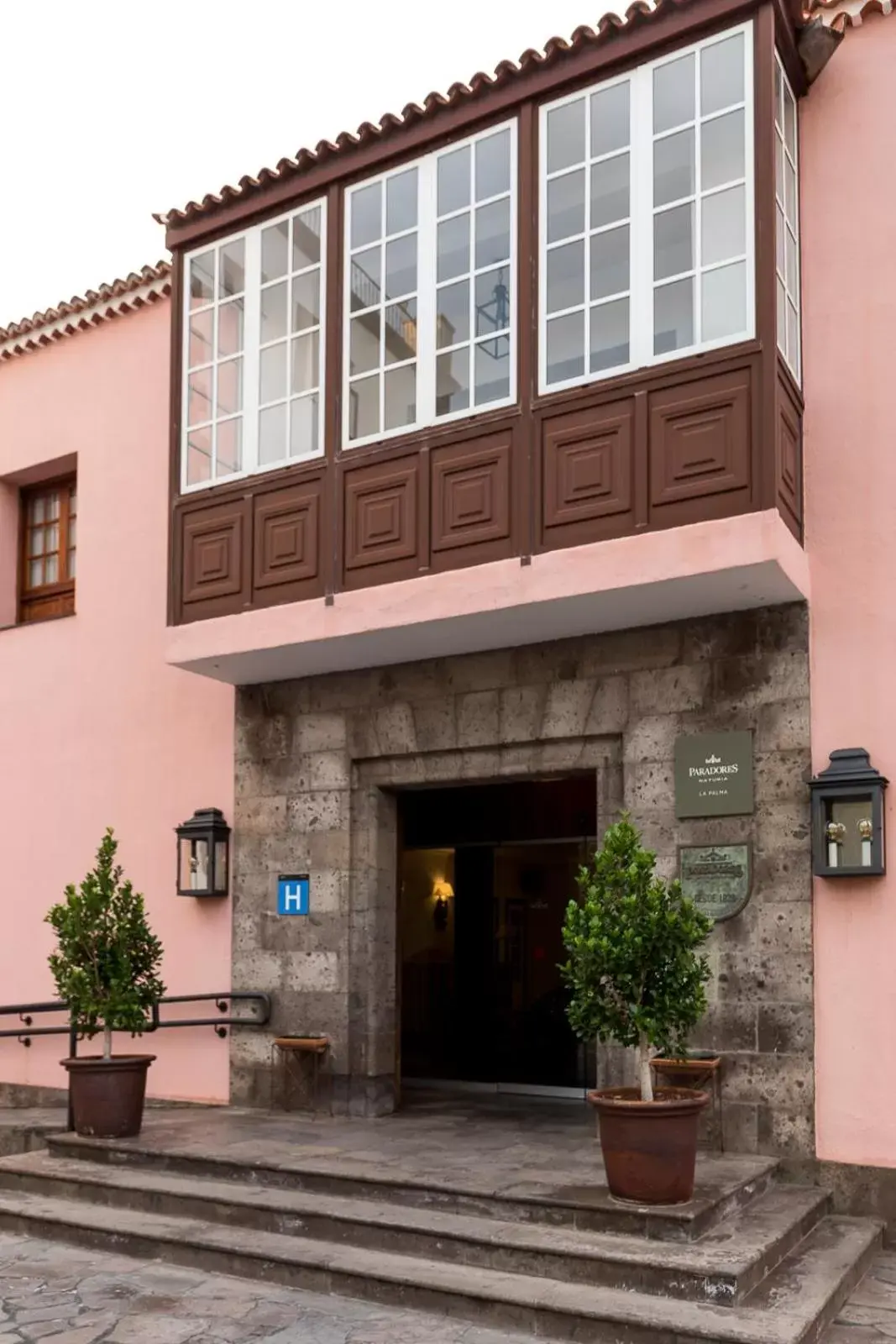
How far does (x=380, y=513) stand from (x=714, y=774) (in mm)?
2730

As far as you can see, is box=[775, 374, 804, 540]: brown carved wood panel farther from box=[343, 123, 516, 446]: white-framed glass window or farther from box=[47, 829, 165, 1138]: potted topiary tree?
box=[47, 829, 165, 1138]: potted topiary tree

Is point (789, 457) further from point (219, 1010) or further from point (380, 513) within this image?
point (219, 1010)

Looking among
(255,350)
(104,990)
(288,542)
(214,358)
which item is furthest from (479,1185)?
(214,358)

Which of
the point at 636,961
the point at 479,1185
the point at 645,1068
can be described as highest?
the point at 636,961

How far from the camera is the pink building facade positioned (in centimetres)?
796

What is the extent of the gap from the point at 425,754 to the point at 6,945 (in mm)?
4811

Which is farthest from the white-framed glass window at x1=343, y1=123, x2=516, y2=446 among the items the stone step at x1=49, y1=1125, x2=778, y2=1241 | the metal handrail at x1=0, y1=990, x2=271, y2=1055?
the stone step at x1=49, y1=1125, x2=778, y2=1241

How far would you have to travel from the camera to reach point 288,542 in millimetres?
9609

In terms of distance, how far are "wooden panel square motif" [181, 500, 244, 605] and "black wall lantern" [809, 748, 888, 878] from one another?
4.25 metres

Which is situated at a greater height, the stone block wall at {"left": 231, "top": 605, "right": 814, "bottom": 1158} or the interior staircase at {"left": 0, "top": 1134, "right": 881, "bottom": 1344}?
the stone block wall at {"left": 231, "top": 605, "right": 814, "bottom": 1158}

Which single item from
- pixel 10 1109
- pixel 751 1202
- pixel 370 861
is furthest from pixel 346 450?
pixel 10 1109

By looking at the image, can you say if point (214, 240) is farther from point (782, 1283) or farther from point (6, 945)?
point (782, 1283)

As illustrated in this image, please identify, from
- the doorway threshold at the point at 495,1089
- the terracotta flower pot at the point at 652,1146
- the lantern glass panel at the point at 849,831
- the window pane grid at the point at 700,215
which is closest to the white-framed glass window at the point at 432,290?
the window pane grid at the point at 700,215

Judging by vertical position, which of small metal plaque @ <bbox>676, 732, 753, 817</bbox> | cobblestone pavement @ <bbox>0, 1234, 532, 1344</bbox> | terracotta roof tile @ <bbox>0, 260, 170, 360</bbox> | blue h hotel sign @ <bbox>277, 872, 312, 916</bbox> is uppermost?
terracotta roof tile @ <bbox>0, 260, 170, 360</bbox>
